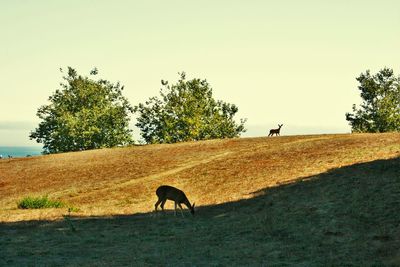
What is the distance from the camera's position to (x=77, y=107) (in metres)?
85.4

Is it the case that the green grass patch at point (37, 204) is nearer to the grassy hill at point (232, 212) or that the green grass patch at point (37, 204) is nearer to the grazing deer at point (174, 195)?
→ the grassy hill at point (232, 212)

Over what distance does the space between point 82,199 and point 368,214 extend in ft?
67.3

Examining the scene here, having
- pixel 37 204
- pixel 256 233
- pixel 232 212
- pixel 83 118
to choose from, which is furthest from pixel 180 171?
pixel 83 118

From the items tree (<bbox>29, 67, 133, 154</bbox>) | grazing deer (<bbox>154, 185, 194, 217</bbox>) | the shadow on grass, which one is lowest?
the shadow on grass

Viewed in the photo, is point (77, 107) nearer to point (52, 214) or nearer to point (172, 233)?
point (52, 214)

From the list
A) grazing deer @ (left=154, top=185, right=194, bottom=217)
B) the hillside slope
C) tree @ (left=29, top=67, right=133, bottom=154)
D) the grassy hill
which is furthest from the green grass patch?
tree @ (left=29, top=67, right=133, bottom=154)

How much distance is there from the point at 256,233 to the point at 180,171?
803 inches

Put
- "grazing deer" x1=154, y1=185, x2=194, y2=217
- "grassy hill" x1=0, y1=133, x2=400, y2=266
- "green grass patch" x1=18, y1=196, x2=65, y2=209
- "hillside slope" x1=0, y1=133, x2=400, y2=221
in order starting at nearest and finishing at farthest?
"grassy hill" x1=0, y1=133, x2=400, y2=266 < "grazing deer" x1=154, y1=185, x2=194, y2=217 < "hillside slope" x1=0, y1=133, x2=400, y2=221 < "green grass patch" x1=18, y1=196, x2=65, y2=209

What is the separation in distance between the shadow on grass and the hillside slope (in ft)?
11.5

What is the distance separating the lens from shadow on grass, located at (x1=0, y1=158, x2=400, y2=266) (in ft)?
50.2

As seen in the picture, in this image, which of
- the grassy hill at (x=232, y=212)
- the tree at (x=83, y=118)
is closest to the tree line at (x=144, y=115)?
the tree at (x=83, y=118)

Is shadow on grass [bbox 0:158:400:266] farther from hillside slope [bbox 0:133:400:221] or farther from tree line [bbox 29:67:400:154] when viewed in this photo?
tree line [bbox 29:67:400:154]

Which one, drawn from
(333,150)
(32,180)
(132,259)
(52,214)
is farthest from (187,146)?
(132,259)

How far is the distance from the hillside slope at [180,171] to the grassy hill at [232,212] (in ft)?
0.37
